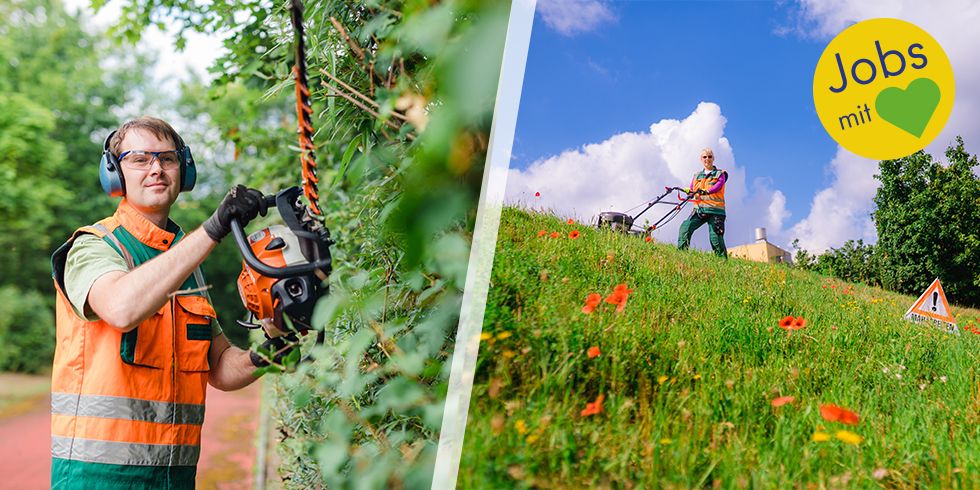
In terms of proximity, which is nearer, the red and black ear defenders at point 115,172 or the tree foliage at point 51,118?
the red and black ear defenders at point 115,172

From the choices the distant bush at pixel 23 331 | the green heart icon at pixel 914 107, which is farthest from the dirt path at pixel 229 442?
the green heart icon at pixel 914 107

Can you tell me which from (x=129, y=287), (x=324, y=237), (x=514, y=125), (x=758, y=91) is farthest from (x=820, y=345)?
(x=129, y=287)

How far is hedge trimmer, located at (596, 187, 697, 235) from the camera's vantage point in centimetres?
106

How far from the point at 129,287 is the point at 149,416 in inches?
10.6

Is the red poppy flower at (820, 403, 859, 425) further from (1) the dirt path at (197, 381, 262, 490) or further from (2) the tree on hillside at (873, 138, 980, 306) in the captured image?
(1) the dirt path at (197, 381, 262, 490)

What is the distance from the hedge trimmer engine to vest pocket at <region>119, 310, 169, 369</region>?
0.86 feet

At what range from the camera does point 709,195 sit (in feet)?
3.41

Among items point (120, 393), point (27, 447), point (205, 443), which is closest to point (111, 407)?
point (120, 393)

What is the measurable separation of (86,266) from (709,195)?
103 centimetres

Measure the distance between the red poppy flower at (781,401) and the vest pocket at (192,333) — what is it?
98cm

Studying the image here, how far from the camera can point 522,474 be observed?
916mm

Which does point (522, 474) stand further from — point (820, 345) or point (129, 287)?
point (129, 287)

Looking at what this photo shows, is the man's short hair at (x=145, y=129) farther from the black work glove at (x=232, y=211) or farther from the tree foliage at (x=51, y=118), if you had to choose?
the tree foliage at (x=51, y=118)

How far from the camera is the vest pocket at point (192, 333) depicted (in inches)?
46.8
